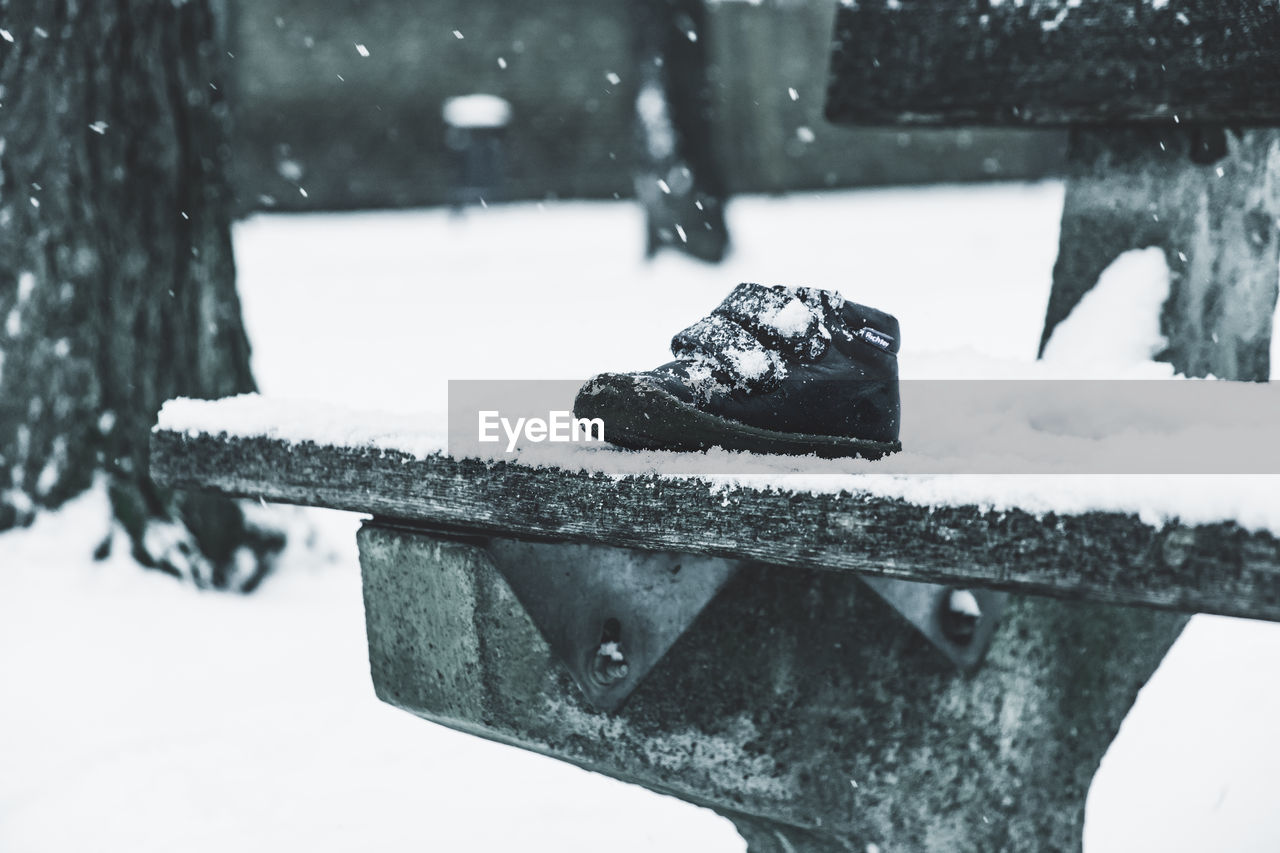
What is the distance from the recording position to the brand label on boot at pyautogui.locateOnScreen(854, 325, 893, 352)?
4.68 feet

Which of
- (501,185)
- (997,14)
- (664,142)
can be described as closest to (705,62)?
(664,142)

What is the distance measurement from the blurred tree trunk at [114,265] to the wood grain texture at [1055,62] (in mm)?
1638

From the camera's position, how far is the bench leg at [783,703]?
1.58 m

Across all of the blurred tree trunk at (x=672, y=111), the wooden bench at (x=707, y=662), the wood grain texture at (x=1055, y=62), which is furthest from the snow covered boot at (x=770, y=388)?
the blurred tree trunk at (x=672, y=111)

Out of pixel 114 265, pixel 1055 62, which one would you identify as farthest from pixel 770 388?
pixel 114 265

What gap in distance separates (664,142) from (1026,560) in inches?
318

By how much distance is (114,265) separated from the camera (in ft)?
10.1

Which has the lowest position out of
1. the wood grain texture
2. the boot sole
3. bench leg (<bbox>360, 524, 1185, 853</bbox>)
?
bench leg (<bbox>360, 524, 1185, 853</bbox>)

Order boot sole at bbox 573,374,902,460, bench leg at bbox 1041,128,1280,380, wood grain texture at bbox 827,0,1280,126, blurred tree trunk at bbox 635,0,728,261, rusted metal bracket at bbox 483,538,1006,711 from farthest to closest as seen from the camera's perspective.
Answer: blurred tree trunk at bbox 635,0,728,261 → bench leg at bbox 1041,128,1280,380 → wood grain texture at bbox 827,0,1280,126 → rusted metal bracket at bbox 483,538,1006,711 → boot sole at bbox 573,374,902,460

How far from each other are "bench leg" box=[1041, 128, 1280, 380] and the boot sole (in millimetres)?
1038

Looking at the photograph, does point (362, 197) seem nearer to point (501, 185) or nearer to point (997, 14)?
point (501, 185)

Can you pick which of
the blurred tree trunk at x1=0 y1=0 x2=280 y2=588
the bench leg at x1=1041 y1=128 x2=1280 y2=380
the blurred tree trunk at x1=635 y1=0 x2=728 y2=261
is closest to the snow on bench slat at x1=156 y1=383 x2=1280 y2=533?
the bench leg at x1=1041 y1=128 x2=1280 y2=380

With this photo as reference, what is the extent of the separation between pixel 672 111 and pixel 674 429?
7859mm

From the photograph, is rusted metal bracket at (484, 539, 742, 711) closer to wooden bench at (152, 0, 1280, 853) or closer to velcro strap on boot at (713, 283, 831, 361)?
wooden bench at (152, 0, 1280, 853)
